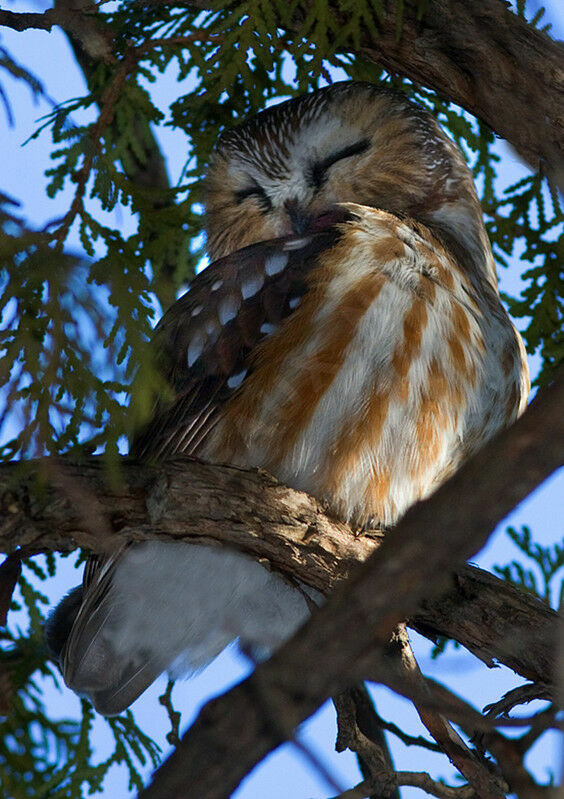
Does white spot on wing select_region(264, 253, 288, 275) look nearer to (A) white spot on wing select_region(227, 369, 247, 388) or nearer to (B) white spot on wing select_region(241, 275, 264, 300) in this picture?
(B) white spot on wing select_region(241, 275, 264, 300)

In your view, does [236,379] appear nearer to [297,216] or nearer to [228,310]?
[228,310]

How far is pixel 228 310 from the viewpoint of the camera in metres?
3.11

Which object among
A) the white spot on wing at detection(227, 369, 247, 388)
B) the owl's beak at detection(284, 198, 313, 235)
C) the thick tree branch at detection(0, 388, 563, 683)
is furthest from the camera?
the owl's beak at detection(284, 198, 313, 235)

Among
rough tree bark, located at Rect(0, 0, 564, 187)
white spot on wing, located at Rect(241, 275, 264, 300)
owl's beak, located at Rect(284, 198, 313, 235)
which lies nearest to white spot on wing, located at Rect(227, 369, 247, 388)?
white spot on wing, located at Rect(241, 275, 264, 300)

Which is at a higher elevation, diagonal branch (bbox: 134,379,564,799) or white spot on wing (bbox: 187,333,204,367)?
white spot on wing (bbox: 187,333,204,367)

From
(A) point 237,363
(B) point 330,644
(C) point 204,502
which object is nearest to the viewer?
(B) point 330,644

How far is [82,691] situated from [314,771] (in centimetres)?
200

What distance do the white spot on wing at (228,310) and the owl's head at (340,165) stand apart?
718 millimetres

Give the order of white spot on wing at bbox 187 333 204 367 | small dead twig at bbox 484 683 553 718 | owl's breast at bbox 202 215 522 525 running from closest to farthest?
small dead twig at bbox 484 683 553 718
owl's breast at bbox 202 215 522 525
white spot on wing at bbox 187 333 204 367

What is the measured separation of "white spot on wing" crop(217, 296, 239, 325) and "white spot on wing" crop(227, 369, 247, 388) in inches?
7.6

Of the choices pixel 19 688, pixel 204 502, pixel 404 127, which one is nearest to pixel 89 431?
pixel 204 502

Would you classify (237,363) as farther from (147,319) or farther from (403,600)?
(403,600)

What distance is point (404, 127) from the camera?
4.02 m

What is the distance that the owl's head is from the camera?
3838 millimetres
